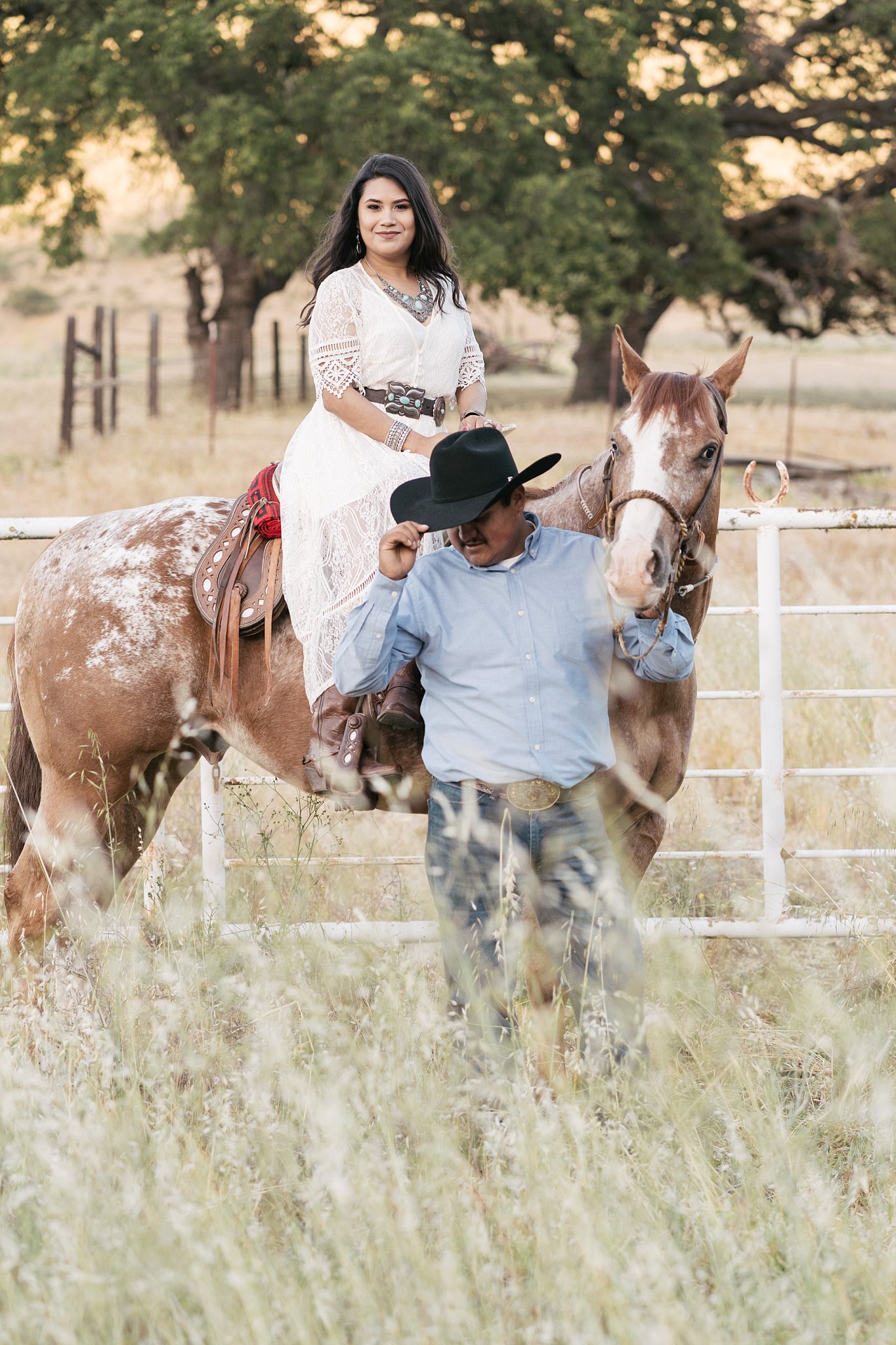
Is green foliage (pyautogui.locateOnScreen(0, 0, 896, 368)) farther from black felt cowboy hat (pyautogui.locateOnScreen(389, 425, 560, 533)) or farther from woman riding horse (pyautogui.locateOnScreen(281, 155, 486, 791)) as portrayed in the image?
black felt cowboy hat (pyautogui.locateOnScreen(389, 425, 560, 533))

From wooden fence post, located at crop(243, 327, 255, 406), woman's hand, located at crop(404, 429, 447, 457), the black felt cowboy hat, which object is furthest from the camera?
wooden fence post, located at crop(243, 327, 255, 406)

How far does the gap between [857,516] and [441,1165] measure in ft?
9.30

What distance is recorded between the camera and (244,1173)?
2.38 metres

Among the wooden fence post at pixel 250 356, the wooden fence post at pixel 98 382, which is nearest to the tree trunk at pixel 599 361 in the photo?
the wooden fence post at pixel 250 356

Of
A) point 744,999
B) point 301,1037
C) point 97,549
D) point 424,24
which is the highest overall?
point 424,24

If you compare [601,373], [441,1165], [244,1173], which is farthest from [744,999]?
[601,373]

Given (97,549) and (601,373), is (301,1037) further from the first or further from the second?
(601,373)

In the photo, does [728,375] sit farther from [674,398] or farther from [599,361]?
[599,361]

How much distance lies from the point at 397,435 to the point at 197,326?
2622 centimetres

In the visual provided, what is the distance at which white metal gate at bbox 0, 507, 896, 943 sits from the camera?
13.2 feet

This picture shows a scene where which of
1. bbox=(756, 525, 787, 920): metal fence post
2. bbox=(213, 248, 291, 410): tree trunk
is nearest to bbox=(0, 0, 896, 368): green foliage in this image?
bbox=(213, 248, 291, 410): tree trunk

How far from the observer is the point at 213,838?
419cm

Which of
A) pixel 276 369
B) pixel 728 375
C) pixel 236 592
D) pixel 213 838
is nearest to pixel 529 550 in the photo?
pixel 728 375

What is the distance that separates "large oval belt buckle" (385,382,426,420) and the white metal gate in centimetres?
127
